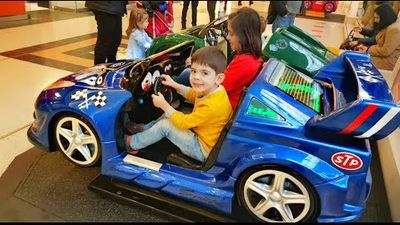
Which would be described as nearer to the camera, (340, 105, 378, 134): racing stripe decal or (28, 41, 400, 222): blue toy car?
(340, 105, 378, 134): racing stripe decal

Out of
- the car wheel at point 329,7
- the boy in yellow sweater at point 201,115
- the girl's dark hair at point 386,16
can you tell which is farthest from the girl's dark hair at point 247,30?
the car wheel at point 329,7

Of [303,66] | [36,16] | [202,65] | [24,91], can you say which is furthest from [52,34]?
[202,65]

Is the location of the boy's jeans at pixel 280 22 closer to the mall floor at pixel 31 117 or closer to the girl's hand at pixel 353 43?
the girl's hand at pixel 353 43

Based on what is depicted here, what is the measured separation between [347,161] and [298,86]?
545 millimetres

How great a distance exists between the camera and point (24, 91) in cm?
349

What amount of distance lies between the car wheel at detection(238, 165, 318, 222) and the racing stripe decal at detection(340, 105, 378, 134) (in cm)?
29

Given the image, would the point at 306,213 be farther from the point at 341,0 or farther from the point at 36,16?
the point at 341,0

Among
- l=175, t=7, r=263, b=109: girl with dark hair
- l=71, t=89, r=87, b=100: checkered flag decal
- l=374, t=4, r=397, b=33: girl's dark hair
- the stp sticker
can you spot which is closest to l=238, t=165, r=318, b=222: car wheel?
the stp sticker

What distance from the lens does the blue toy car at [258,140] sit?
156 centimetres

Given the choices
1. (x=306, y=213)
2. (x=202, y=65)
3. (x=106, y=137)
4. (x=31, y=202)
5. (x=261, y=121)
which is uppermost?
(x=202, y=65)

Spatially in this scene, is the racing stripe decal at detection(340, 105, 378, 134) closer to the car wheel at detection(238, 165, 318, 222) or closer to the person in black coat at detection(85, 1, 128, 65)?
the car wheel at detection(238, 165, 318, 222)

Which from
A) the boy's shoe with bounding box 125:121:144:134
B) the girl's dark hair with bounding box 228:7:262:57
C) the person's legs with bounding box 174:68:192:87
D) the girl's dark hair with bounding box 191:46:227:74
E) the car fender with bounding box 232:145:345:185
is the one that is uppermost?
the girl's dark hair with bounding box 228:7:262:57

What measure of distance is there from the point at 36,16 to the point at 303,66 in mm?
5966

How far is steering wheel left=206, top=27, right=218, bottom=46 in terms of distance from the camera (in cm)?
326
